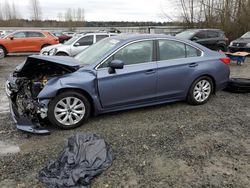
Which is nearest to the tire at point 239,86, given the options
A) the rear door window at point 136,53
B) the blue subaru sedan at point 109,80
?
the blue subaru sedan at point 109,80

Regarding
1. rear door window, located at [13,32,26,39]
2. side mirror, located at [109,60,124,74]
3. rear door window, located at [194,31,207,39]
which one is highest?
rear door window, located at [13,32,26,39]

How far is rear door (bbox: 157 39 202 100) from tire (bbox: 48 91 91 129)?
1521mm

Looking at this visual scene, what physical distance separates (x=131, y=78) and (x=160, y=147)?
1466mm

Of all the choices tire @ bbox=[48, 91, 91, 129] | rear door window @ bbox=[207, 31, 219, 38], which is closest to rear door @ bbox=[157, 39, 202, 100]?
tire @ bbox=[48, 91, 91, 129]

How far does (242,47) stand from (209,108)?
11034 millimetres

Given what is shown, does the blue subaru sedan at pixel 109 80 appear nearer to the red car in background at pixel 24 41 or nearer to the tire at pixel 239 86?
the tire at pixel 239 86

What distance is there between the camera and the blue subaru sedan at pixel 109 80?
4.38m

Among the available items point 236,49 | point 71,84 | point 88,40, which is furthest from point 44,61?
point 236,49

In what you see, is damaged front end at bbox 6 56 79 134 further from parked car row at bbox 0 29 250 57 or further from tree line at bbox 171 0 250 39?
tree line at bbox 171 0 250 39

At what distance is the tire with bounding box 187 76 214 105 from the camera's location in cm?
554

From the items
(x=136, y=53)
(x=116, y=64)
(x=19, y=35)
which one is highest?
(x=19, y=35)

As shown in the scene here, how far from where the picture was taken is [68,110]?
4430mm

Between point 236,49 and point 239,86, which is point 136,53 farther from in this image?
point 236,49

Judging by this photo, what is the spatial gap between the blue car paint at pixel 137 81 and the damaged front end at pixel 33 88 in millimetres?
207
